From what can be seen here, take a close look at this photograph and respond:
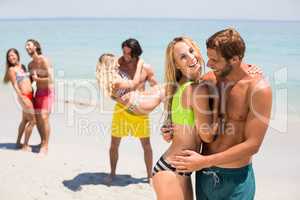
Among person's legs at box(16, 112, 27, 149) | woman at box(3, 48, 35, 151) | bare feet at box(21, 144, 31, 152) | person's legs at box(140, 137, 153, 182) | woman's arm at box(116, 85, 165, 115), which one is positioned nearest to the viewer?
woman's arm at box(116, 85, 165, 115)

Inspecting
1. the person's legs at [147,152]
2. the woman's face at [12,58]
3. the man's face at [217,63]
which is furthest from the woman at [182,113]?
the woman's face at [12,58]

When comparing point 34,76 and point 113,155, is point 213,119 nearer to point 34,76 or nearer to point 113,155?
point 113,155

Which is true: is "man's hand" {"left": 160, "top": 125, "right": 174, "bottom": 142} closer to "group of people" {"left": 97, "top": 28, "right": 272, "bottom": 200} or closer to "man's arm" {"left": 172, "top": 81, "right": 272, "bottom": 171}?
"group of people" {"left": 97, "top": 28, "right": 272, "bottom": 200}

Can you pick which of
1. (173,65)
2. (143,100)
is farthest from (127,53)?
(173,65)

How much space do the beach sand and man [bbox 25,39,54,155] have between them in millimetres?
369

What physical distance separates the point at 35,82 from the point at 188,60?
157 inches

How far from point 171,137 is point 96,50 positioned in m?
23.6

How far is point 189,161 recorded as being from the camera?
2547mm

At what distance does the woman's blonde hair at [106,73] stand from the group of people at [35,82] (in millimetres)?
1529

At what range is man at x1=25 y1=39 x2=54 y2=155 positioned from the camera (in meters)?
6.04

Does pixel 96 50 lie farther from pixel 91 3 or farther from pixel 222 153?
pixel 91 3

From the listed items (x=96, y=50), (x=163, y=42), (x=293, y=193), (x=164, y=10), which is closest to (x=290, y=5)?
(x=164, y=10)

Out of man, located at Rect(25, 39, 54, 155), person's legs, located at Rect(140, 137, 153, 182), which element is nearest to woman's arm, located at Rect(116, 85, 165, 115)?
person's legs, located at Rect(140, 137, 153, 182)

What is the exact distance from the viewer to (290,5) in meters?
54.7
